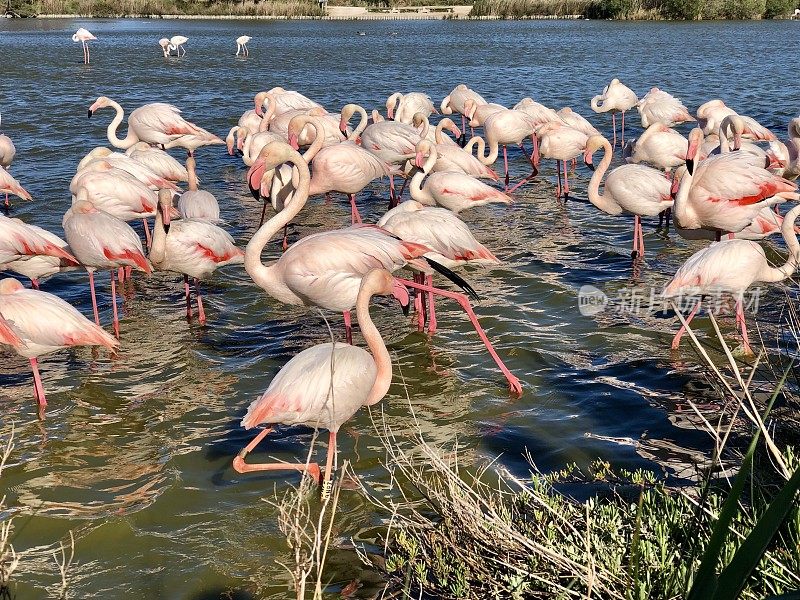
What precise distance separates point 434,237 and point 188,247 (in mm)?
1853

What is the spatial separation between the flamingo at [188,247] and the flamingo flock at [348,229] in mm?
12

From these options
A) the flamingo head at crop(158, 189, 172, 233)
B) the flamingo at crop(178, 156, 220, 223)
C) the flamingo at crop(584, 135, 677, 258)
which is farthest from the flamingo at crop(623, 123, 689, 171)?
the flamingo head at crop(158, 189, 172, 233)

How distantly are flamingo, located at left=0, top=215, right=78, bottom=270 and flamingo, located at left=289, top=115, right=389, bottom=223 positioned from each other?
2.80m

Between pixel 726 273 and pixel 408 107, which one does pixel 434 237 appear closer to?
pixel 726 273

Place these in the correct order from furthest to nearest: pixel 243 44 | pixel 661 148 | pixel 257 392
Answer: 1. pixel 243 44
2. pixel 661 148
3. pixel 257 392

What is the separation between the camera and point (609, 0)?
1833 inches

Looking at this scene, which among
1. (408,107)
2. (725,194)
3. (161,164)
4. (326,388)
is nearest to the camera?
(326,388)

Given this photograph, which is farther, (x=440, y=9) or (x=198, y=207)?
(x=440, y=9)

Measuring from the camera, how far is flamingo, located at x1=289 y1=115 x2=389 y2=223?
888 centimetres

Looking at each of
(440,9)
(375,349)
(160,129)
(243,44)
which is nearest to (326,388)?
(375,349)

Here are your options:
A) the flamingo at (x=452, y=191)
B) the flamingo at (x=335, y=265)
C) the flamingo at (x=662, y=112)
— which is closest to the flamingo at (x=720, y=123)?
the flamingo at (x=662, y=112)

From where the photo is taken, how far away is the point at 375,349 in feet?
14.5

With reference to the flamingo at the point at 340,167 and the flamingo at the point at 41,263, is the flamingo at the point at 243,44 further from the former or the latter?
the flamingo at the point at 41,263

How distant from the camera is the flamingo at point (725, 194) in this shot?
739cm
